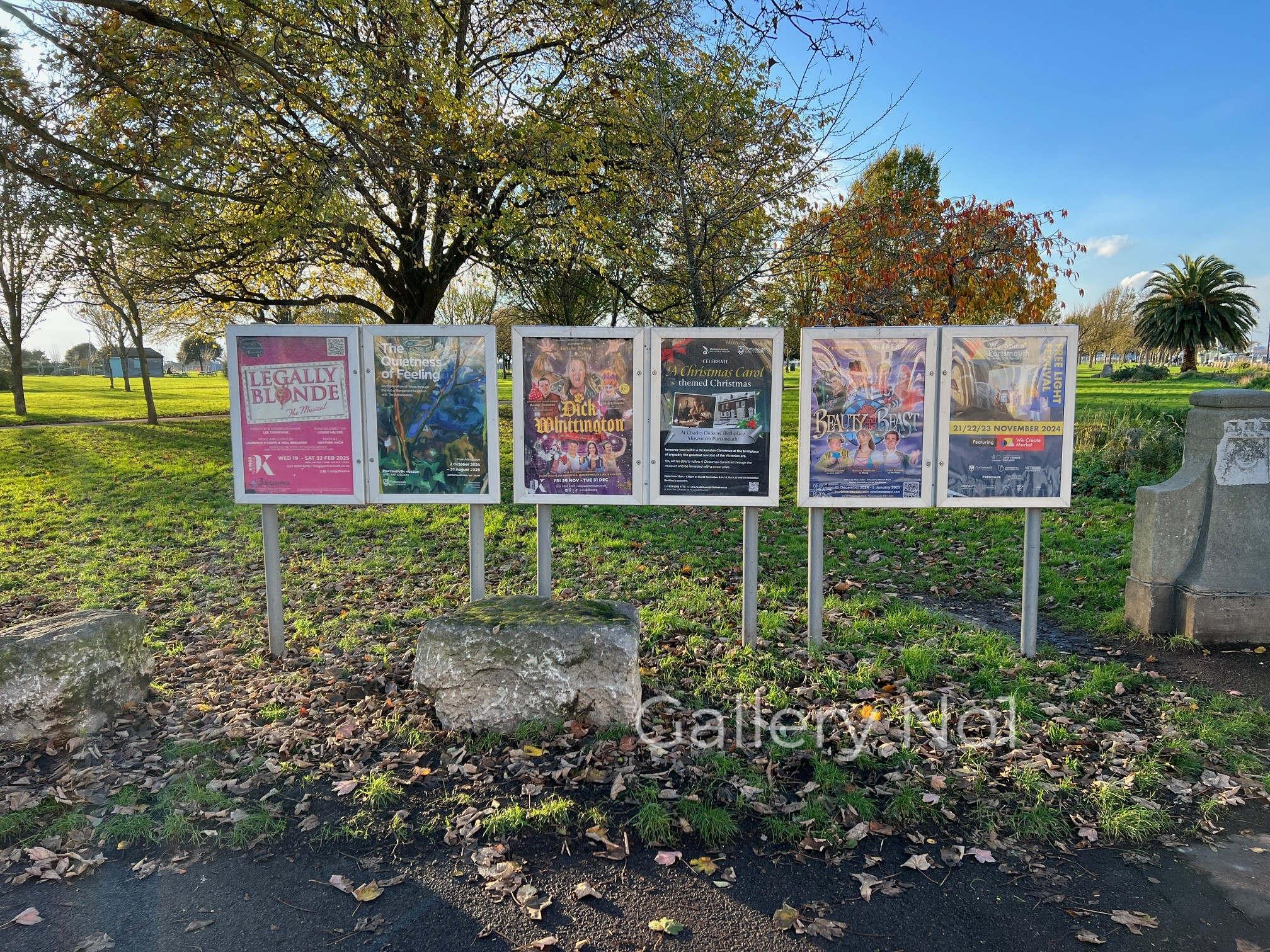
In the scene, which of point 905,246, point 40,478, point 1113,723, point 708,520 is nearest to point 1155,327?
point 905,246

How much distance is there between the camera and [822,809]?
3.62 m

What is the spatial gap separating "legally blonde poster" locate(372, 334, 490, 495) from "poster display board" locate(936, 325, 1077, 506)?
345cm

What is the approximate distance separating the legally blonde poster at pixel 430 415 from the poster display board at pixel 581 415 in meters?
0.31

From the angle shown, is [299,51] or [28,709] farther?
[299,51]

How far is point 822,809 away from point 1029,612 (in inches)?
114

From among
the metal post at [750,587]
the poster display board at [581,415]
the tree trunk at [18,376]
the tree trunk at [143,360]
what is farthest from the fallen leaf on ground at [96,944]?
the tree trunk at [18,376]

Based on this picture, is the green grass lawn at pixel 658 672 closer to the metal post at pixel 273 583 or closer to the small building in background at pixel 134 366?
the metal post at pixel 273 583

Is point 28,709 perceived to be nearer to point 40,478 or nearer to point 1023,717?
point 1023,717

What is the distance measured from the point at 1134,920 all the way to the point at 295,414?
5.65m

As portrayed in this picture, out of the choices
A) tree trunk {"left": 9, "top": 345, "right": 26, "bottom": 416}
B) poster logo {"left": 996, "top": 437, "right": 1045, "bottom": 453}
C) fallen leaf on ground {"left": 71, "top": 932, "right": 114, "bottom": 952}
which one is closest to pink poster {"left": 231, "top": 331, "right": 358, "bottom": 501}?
fallen leaf on ground {"left": 71, "top": 932, "right": 114, "bottom": 952}

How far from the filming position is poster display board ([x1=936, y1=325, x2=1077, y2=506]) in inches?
216

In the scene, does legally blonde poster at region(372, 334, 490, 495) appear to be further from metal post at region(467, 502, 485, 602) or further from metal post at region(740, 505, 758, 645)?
metal post at region(740, 505, 758, 645)

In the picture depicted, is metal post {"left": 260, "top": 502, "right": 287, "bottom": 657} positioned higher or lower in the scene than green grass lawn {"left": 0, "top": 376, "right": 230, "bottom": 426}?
lower

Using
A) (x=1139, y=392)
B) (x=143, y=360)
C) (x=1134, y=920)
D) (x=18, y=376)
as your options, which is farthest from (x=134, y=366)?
(x=1134, y=920)
